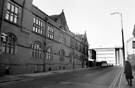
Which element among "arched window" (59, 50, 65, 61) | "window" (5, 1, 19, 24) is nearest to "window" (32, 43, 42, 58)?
"window" (5, 1, 19, 24)

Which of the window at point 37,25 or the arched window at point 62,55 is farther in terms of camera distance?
the arched window at point 62,55

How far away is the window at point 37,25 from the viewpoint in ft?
82.7

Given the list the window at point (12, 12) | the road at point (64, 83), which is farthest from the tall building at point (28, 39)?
the road at point (64, 83)

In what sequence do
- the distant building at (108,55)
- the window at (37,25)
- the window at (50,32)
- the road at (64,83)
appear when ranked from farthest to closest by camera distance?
1. the distant building at (108,55)
2. the window at (50,32)
3. the window at (37,25)
4. the road at (64,83)

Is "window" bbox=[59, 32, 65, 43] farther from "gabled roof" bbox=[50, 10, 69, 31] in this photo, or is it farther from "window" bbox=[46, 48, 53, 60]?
"window" bbox=[46, 48, 53, 60]

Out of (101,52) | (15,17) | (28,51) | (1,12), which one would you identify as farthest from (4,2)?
(101,52)

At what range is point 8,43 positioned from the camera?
18.8 meters

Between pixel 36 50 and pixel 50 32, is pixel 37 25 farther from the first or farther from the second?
pixel 50 32

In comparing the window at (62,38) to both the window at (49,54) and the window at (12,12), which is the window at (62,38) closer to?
the window at (49,54)

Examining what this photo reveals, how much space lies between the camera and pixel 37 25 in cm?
2603

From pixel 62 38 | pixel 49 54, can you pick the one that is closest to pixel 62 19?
pixel 62 38

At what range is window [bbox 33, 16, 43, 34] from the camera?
2521cm

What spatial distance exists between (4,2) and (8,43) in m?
5.47

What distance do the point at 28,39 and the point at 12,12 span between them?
16.5 ft
